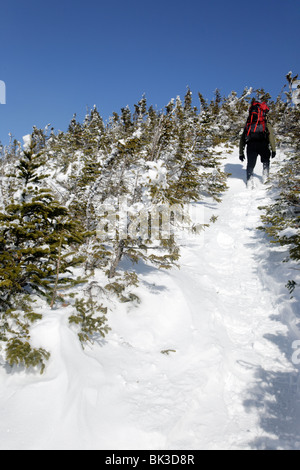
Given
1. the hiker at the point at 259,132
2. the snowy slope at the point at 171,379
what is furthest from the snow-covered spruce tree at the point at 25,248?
the hiker at the point at 259,132

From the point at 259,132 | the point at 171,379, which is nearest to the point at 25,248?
the point at 171,379

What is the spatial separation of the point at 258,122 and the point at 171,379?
37.0 ft

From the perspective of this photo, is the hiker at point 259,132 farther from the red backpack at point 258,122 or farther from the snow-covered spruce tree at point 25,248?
the snow-covered spruce tree at point 25,248

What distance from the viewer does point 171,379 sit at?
4.73 m

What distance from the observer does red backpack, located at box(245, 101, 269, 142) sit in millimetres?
11414

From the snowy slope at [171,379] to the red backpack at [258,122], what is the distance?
704cm

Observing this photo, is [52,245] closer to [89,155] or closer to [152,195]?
[152,195]

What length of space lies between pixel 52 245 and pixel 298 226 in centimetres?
723

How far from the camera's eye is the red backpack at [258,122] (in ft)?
37.4

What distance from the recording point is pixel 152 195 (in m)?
6.68

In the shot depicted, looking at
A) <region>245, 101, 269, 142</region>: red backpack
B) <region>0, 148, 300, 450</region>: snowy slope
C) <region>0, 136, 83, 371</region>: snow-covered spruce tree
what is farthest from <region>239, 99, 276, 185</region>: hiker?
<region>0, 136, 83, 371</region>: snow-covered spruce tree

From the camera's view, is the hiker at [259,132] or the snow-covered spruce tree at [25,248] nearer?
the snow-covered spruce tree at [25,248]
